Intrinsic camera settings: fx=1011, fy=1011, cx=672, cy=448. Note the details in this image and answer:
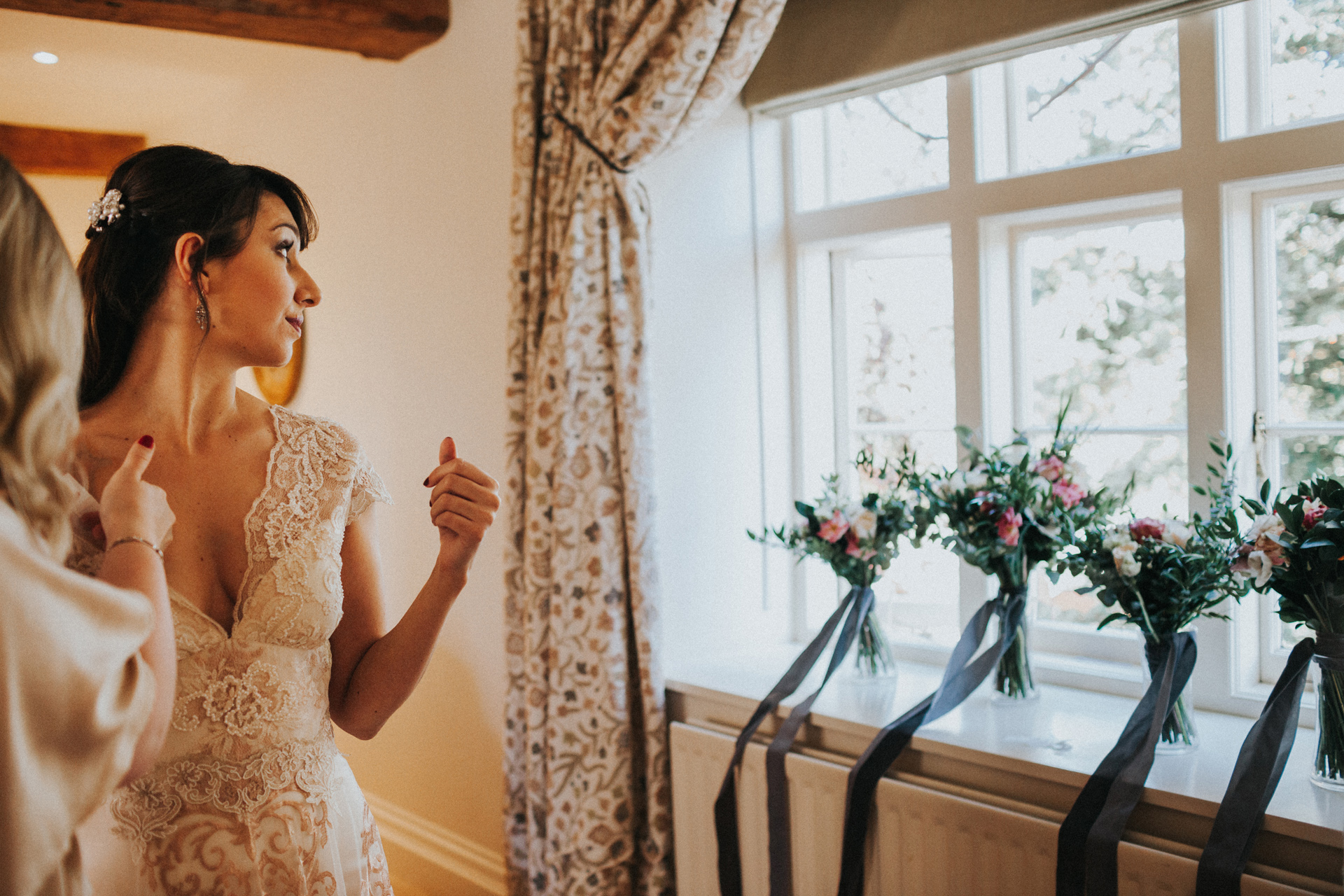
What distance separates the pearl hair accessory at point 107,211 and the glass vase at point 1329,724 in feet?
5.97

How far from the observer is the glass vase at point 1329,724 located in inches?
59.1

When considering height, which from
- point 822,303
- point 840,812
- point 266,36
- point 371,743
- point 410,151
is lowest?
point 371,743

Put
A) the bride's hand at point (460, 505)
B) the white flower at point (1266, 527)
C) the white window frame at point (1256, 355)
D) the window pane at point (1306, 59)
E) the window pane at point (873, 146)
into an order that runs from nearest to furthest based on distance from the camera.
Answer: the bride's hand at point (460, 505) → the white flower at point (1266, 527) → the window pane at point (1306, 59) → the white window frame at point (1256, 355) → the window pane at point (873, 146)

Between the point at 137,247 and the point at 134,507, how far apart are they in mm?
444

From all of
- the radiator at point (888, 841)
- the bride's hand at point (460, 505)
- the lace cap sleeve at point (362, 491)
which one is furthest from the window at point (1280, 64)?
the lace cap sleeve at point (362, 491)

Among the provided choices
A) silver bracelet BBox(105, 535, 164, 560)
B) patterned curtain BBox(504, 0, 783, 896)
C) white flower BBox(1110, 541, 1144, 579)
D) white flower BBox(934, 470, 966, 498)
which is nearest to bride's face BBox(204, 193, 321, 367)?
silver bracelet BBox(105, 535, 164, 560)

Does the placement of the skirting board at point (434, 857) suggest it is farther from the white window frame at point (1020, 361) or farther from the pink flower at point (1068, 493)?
the pink flower at point (1068, 493)

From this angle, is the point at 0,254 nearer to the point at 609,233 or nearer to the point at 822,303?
the point at 609,233

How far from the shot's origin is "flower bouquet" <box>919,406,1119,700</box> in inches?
74.9

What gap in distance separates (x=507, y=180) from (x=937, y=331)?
47.8 inches

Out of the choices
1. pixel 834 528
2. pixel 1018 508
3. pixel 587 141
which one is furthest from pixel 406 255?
pixel 1018 508

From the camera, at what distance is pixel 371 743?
11.6ft

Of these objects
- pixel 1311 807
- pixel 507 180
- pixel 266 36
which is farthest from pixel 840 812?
pixel 266 36

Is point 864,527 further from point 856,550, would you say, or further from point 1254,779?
point 1254,779
